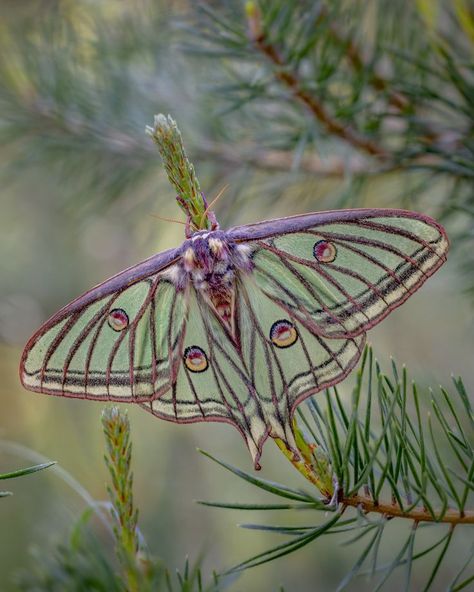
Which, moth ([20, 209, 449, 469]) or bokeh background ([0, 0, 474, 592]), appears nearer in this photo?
moth ([20, 209, 449, 469])

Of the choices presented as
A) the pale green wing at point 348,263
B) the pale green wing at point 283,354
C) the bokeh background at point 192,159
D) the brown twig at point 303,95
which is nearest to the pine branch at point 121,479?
the bokeh background at point 192,159

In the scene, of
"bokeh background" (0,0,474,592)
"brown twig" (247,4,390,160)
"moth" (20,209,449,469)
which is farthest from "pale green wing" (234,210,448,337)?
"brown twig" (247,4,390,160)

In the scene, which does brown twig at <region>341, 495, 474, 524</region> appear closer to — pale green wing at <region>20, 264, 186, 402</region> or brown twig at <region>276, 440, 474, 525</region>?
brown twig at <region>276, 440, 474, 525</region>

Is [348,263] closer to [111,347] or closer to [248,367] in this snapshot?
[248,367]

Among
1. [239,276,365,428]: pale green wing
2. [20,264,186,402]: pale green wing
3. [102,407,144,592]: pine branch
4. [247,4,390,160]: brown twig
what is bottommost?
[102,407,144,592]: pine branch

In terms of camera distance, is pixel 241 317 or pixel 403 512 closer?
pixel 403 512

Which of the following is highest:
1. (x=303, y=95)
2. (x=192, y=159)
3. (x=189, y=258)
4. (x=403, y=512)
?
(x=192, y=159)

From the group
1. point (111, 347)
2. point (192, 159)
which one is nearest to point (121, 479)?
point (111, 347)
